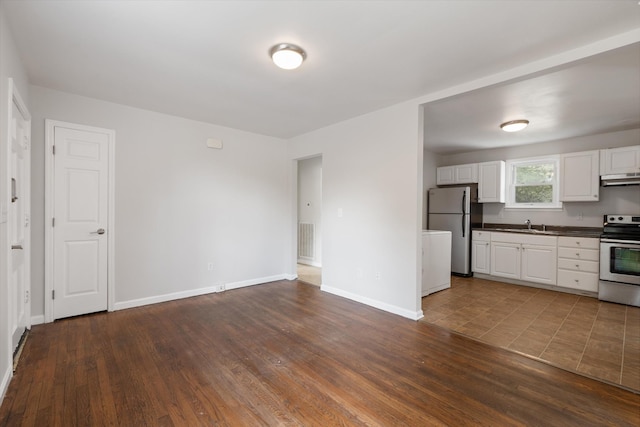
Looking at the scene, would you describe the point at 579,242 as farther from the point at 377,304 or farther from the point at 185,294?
the point at 185,294

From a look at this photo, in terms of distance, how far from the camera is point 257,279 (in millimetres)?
4828

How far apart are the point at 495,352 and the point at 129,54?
162 inches

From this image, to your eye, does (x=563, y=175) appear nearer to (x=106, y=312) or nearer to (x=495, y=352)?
(x=495, y=352)

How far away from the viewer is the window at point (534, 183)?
5.13 metres

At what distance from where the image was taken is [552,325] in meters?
3.14

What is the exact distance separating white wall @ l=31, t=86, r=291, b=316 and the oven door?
479 cm

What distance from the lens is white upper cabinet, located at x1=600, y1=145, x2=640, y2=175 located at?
404cm

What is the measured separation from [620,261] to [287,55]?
5095 millimetres

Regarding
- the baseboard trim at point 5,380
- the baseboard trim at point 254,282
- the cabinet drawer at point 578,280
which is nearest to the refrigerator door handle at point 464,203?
the cabinet drawer at point 578,280

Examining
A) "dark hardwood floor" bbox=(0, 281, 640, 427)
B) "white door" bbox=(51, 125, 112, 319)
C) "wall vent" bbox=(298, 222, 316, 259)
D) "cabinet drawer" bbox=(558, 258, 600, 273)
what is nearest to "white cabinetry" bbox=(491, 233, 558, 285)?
"cabinet drawer" bbox=(558, 258, 600, 273)

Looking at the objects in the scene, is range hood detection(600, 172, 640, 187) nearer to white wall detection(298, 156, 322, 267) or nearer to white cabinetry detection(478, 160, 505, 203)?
white cabinetry detection(478, 160, 505, 203)

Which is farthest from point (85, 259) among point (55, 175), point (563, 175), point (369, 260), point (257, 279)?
point (563, 175)

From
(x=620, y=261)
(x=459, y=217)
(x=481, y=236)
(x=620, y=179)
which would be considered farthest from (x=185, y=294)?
(x=620, y=179)

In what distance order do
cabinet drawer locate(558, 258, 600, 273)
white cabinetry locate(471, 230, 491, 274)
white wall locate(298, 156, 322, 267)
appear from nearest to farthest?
cabinet drawer locate(558, 258, 600, 273) < white cabinetry locate(471, 230, 491, 274) < white wall locate(298, 156, 322, 267)
